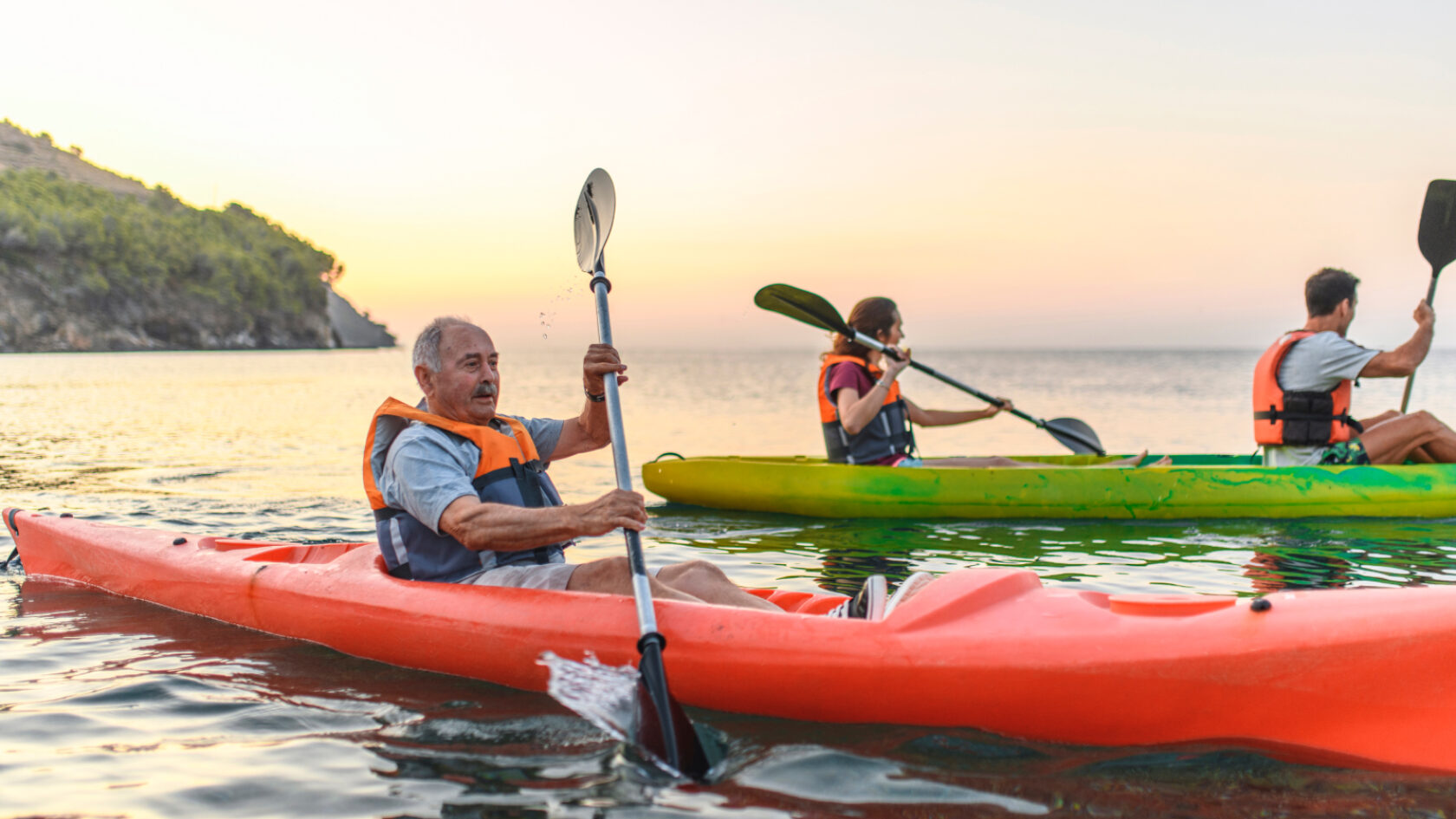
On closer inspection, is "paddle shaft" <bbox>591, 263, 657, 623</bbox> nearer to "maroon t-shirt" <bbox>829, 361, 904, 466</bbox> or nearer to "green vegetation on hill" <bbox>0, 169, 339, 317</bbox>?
"maroon t-shirt" <bbox>829, 361, 904, 466</bbox>

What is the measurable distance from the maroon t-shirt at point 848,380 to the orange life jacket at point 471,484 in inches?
132

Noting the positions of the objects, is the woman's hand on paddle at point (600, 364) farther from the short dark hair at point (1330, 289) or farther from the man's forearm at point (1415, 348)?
the man's forearm at point (1415, 348)

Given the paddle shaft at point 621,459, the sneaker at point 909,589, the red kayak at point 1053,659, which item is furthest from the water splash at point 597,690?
the sneaker at point 909,589

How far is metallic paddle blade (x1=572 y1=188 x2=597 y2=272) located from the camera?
13.5 ft

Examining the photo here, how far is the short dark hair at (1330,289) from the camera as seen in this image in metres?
5.63

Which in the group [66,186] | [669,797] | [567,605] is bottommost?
[669,797]

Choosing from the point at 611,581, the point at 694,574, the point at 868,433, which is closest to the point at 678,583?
the point at 694,574

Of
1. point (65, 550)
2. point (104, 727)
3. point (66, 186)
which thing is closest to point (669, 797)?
point (104, 727)

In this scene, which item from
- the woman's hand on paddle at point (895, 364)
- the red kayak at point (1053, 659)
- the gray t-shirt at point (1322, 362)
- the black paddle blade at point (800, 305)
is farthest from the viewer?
the black paddle blade at point (800, 305)

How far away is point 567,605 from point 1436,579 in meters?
4.19

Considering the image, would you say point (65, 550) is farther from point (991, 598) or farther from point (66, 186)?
point (66, 186)

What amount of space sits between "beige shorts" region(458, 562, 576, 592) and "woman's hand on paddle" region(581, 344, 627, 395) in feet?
2.05

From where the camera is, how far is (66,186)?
88.1 m

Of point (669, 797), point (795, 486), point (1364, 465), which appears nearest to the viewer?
point (669, 797)
